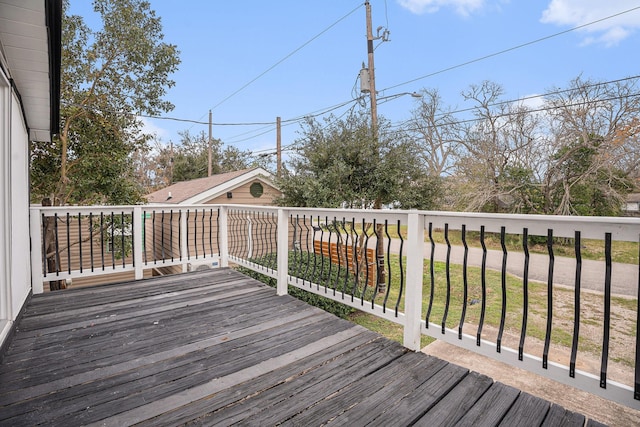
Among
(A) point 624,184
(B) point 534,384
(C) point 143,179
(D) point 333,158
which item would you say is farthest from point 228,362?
(C) point 143,179

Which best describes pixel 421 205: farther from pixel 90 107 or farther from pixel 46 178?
pixel 46 178

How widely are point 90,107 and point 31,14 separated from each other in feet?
19.5

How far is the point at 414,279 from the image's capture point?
7.79ft

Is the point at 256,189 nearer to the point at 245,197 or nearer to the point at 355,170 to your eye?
the point at 245,197

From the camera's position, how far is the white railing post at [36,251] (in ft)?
11.7

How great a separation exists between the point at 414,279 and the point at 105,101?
7.62 m

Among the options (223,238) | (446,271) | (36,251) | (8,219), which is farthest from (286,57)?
(446,271)

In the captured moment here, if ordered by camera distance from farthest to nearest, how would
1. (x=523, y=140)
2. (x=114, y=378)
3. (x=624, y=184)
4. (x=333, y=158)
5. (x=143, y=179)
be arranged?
1. (x=143, y=179)
2. (x=523, y=140)
3. (x=624, y=184)
4. (x=333, y=158)
5. (x=114, y=378)

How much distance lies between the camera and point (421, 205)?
820cm

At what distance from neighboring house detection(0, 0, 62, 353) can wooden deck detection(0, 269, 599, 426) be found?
466 mm

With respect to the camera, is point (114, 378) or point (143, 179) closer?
point (114, 378)

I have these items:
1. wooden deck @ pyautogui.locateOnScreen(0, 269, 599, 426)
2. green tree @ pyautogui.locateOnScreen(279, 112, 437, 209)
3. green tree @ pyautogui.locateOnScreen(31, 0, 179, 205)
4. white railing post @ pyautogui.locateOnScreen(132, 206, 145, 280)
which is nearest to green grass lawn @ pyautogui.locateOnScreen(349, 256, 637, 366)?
green tree @ pyautogui.locateOnScreen(279, 112, 437, 209)

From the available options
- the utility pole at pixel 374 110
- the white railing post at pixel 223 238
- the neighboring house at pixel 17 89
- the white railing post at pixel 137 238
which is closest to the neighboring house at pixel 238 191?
the utility pole at pixel 374 110

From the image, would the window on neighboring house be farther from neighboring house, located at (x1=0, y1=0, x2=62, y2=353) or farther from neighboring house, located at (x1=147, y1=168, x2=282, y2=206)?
neighboring house, located at (x1=0, y1=0, x2=62, y2=353)
